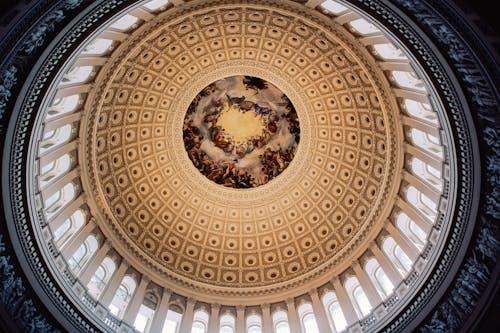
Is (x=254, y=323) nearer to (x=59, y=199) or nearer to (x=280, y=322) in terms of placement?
(x=280, y=322)

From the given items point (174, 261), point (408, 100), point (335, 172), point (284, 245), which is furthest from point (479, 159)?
point (174, 261)

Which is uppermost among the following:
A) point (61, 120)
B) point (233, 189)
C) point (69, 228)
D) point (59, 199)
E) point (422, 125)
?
point (233, 189)

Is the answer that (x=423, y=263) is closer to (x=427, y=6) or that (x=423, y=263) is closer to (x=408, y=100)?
(x=408, y=100)

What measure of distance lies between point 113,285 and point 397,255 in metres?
13.6

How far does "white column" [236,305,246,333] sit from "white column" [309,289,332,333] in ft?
12.3

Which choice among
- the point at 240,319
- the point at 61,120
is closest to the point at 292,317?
the point at 240,319

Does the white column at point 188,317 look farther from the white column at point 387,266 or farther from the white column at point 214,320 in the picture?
the white column at point 387,266

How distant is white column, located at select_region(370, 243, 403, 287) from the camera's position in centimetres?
1972

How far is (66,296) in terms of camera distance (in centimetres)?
1639

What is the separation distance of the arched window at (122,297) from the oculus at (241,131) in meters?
9.62

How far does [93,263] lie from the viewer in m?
20.7

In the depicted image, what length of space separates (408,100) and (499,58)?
931cm

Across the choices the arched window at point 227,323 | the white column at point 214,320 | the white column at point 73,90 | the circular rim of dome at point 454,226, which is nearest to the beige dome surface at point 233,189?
the white column at point 73,90

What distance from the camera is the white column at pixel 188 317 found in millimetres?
21906
